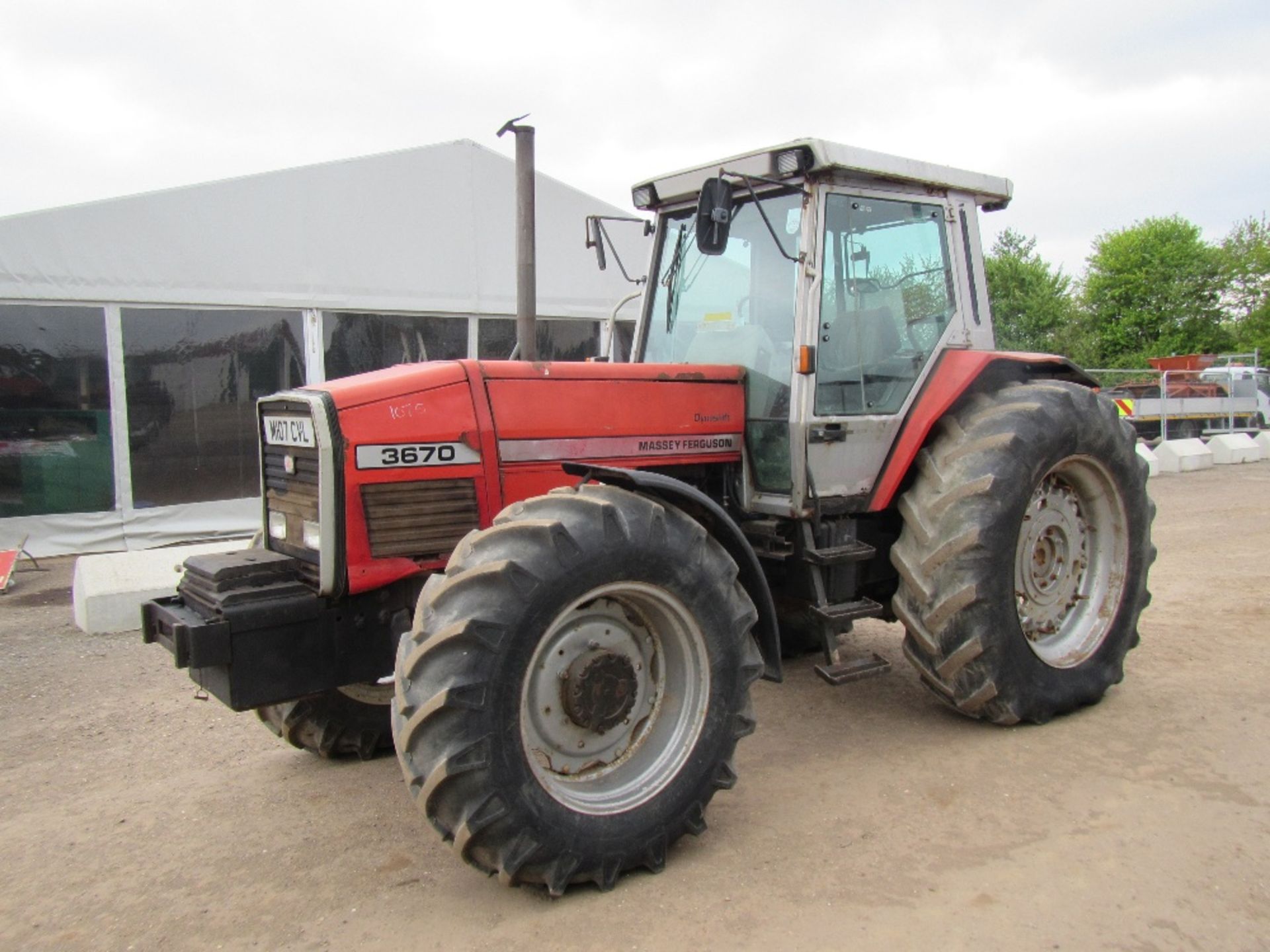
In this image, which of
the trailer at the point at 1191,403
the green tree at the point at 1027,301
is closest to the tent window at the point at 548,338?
the trailer at the point at 1191,403

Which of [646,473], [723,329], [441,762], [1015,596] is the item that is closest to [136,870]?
[441,762]

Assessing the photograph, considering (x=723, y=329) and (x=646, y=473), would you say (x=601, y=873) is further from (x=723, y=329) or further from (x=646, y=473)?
(x=723, y=329)

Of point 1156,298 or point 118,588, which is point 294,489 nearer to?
point 118,588

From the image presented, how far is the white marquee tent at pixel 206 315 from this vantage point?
9234 millimetres

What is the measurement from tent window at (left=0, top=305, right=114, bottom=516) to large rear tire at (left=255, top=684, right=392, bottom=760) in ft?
21.4

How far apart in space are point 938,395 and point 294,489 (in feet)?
9.20

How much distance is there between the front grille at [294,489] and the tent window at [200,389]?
20.7ft

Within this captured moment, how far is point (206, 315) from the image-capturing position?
989cm

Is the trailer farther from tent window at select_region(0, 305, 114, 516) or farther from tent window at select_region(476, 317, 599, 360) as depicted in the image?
tent window at select_region(0, 305, 114, 516)

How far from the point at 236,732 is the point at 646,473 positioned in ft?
8.80

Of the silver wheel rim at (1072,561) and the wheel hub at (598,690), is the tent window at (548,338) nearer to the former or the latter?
the silver wheel rim at (1072,561)

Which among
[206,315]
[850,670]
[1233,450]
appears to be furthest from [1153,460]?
[206,315]

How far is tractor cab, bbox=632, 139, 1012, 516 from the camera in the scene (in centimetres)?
422

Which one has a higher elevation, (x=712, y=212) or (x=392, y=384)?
(x=712, y=212)
